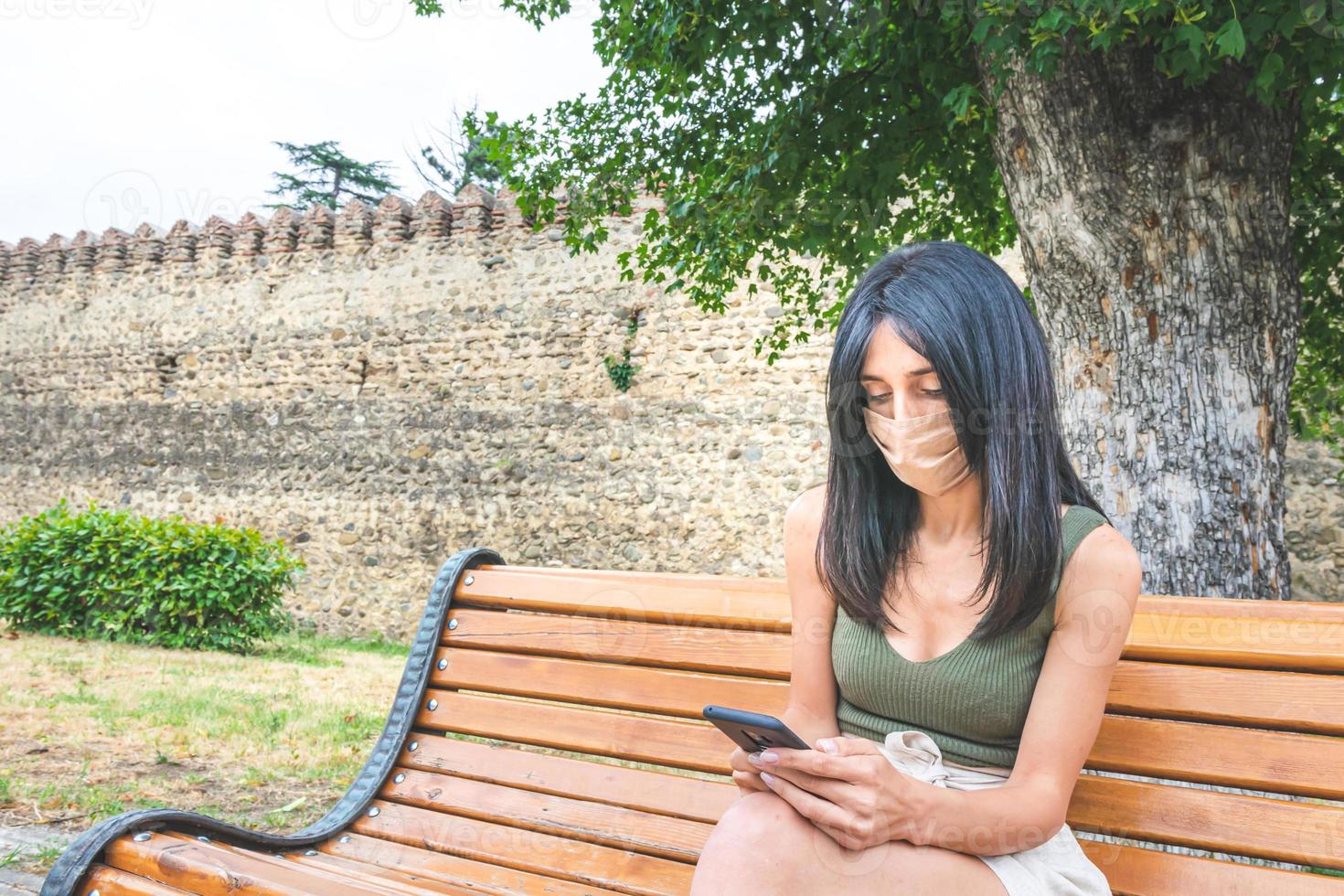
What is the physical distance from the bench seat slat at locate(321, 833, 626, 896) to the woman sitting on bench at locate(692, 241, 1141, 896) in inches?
21.3

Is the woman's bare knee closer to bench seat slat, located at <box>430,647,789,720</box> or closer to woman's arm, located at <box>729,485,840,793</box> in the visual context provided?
woman's arm, located at <box>729,485,840,793</box>

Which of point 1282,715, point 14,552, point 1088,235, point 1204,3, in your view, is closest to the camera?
point 1282,715

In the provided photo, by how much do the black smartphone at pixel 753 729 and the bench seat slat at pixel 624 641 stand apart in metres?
0.56

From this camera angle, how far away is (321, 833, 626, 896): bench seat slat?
1.81m

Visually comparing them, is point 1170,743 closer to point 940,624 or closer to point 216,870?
Result: point 940,624

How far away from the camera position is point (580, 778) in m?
2.01

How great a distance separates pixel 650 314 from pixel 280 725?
204 inches

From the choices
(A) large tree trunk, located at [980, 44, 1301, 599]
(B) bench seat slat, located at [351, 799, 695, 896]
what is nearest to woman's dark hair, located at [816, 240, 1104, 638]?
(B) bench seat slat, located at [351, 799, 695, 896]

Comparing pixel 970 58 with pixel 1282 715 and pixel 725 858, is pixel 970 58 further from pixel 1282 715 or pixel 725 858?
pixel 725 858

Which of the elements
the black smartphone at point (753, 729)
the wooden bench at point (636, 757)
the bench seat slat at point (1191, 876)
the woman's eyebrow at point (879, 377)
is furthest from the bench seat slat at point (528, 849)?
the woman's eyebrow at point (879, 377)

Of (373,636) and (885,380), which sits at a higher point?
(885,380)

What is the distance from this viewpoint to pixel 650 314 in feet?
29.5

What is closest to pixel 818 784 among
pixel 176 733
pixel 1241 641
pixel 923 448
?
pixel 923 448

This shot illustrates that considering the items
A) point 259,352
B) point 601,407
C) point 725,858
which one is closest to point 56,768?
point 725,858
